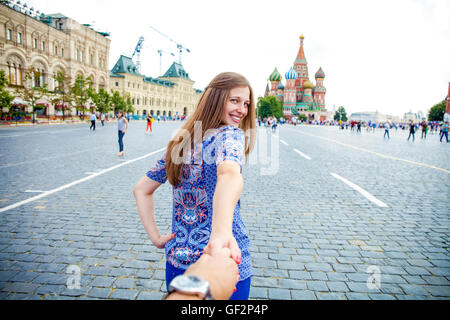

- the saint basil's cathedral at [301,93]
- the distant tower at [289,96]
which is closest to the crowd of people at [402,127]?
the saint basil's cathedral at [301,93]

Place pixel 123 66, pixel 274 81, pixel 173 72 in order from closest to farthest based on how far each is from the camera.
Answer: pixel 123 66, pixel 173 72, pixel 274 81

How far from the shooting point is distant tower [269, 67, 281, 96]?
145625mm

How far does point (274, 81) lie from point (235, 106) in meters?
153

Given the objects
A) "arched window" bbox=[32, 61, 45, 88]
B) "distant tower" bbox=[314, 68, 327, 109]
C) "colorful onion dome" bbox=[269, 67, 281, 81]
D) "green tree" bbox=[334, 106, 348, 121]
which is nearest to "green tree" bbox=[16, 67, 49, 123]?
"arched window" bbox=[32, 61, 45, 88]

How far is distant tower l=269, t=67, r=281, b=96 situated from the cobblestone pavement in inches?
5638

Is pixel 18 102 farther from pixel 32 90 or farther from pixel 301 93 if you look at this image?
pixel 301 93

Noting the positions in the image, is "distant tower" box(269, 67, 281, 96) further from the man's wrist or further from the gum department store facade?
the man's wrist

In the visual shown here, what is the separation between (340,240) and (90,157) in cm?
1009

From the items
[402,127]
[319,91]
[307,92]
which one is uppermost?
[319,91]

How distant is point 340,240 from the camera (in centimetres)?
427

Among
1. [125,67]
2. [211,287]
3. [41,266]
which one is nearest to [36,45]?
[125,67]

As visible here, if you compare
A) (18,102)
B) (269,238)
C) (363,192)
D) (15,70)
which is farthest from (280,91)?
(269,238)

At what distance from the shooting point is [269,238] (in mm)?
4285

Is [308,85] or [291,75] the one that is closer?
[291,75]
